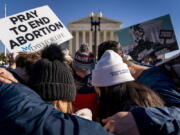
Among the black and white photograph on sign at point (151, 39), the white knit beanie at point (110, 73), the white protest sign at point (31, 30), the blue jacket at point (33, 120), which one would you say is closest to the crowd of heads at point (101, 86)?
the white knit beanie at point (110, 73)

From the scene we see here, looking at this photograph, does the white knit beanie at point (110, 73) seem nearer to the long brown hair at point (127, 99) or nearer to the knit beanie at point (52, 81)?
the long brown hair at point (127, 99)

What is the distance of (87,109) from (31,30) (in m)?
2.79

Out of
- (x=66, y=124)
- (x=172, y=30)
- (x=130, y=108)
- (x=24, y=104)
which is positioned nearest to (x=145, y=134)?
(x=130, y=108)

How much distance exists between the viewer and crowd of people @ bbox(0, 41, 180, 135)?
3.29 ft

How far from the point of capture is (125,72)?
5.40ft

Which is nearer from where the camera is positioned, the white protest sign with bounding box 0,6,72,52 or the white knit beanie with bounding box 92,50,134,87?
the white knit beanie with bounding box 92,50,134,87

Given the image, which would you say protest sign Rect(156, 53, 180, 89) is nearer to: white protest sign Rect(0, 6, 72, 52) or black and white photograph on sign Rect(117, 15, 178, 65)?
white protest sign Rect(0, 6, 72, 52)

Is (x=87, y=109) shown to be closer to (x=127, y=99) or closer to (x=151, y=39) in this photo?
(x=127, y=99)

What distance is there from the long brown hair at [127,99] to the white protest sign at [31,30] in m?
2.54

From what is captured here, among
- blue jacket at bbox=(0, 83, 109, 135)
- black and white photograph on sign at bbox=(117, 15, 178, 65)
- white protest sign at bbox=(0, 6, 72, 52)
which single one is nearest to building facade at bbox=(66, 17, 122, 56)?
black and white photograph on sign at bbox=(117, 15, 178, 65)

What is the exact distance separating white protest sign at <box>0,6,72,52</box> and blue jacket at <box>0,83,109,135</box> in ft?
9.32

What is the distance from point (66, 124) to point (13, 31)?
10.5ft

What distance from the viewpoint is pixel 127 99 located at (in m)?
1.44

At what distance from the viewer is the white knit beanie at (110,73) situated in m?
1.56
